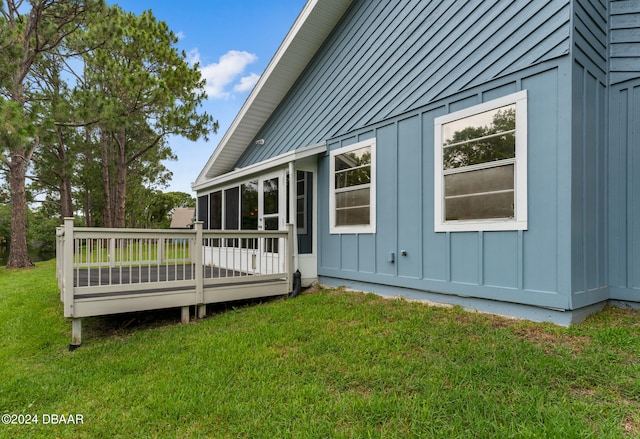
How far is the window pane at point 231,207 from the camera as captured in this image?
784 cm

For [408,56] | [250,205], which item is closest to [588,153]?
[408,56]

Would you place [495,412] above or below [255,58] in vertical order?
below

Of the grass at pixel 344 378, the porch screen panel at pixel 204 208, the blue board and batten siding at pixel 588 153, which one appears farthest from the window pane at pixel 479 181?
the porch screen panel at pixel 204 208

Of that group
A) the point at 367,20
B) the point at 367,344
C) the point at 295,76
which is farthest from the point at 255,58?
the point at 367,344

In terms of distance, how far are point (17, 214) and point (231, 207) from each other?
8.64 meters

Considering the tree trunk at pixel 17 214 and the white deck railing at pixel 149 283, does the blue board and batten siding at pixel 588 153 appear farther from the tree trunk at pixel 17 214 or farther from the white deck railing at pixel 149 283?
the tree trunk at pixel 17 214

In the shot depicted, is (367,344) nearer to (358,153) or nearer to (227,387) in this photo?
(227,387)

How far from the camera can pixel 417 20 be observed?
4.94 metres

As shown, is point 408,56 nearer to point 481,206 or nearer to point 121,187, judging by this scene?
point 481,206

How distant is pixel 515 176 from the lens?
12.2 ft

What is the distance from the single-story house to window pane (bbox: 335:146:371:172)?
0.10 feet

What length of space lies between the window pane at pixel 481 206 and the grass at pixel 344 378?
1184mm

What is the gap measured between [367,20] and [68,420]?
6.58m

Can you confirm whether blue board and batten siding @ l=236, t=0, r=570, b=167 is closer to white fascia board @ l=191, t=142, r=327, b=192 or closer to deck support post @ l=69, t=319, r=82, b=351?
white fascia board @ l=191, t=142, r=327, b=192
